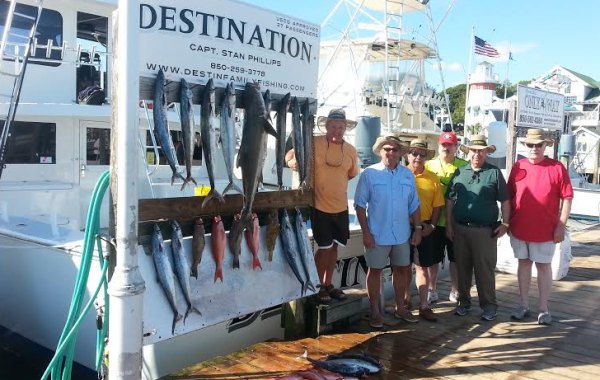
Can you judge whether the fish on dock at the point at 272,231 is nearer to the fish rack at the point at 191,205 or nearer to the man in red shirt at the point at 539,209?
the fish rack at the point at 191,205

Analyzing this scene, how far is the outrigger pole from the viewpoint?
257 cm

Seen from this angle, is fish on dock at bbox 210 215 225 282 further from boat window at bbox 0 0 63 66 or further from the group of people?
boat window at bbox 0 0 63 66

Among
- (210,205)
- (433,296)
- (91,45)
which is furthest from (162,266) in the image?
(91,45)

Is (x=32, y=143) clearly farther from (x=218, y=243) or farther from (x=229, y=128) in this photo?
(x=229, y=128)

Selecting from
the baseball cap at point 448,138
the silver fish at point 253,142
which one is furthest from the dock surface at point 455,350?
the baseball cap at point 448,138

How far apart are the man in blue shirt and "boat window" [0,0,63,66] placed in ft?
15.0

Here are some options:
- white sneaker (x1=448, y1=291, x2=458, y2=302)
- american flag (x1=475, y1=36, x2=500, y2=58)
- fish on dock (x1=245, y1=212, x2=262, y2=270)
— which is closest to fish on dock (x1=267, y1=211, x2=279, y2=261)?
fish on dock (x1=245, y1=212, x2=262, y2=270)

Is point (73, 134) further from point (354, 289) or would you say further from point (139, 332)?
point (139, 332)

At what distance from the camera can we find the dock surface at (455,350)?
3648 millimetres

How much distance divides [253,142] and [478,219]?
244 cm

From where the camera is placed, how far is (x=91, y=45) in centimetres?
717

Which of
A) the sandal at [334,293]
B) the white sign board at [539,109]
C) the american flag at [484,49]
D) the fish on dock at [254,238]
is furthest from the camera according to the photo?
the american flag at [484,49]

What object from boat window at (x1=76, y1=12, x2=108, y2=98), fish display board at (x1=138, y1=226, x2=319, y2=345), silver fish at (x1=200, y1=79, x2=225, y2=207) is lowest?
fish display board at (x1=138, y1=226, x2=319, y2=345)

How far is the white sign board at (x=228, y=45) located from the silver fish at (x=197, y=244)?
0.94 m
